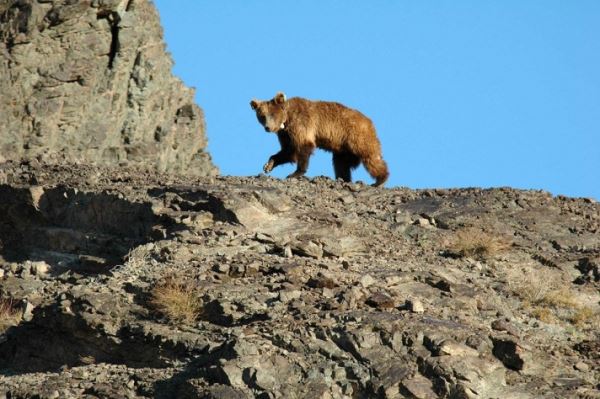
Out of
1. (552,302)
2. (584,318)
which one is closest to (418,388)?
(584,318)

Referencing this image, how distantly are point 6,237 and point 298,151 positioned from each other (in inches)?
230

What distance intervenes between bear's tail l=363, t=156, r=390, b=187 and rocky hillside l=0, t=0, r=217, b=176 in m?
13.4

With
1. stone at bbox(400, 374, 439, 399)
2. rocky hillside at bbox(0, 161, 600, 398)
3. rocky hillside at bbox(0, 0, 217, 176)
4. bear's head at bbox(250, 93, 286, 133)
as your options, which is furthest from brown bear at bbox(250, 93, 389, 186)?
rocky hillside at bbox(0, 0, 217, 176)

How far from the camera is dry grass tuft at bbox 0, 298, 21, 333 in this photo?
18688 mm

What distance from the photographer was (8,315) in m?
18.9

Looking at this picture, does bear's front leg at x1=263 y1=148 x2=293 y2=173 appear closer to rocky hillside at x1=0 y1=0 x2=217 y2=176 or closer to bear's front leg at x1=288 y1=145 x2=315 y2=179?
bear's front leg at x1=288 y1=145 x2=315 y2=179

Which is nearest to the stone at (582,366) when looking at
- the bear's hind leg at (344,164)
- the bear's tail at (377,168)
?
the bear's tail at (377,168)

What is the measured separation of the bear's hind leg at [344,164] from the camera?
85.8ft

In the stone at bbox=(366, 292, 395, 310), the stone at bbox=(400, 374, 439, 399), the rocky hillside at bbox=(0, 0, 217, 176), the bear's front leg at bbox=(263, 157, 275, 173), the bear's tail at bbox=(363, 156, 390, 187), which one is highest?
the rocky hillside at bbox=(0, 0, 217, 176)

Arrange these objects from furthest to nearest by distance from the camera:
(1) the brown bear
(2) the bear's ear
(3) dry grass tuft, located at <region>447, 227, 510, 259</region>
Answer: (2) the bear's ear → (1) the brown bear → (3) dry grass tuft, located at <region>447, 227, 510, 259</region>

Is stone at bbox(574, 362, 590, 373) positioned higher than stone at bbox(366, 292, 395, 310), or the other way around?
stone at bbox(366, 292, 395, 310)

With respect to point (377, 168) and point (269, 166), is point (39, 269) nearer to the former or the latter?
point (269, 166)

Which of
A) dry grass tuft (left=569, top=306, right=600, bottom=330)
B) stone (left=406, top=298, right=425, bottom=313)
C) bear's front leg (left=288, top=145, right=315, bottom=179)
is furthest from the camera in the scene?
bear's front leg (left=288, top=145, right=315, bottom=179)

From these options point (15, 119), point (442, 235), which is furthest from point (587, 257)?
point (15, 119)
